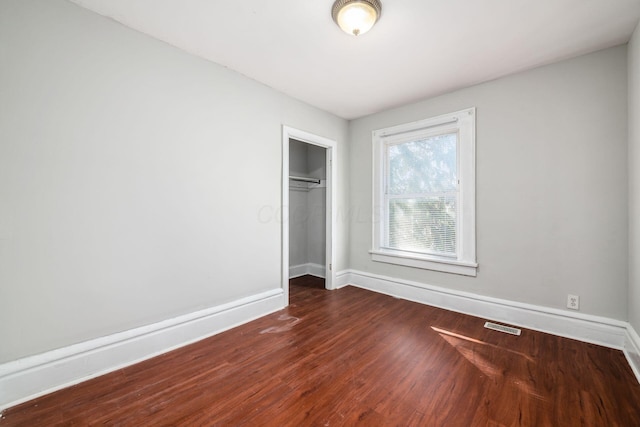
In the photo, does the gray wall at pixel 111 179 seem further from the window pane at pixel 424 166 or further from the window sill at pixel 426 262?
the window pane at pixel 424 166

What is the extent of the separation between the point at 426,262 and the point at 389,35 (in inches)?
97.7

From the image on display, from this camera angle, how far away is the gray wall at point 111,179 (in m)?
1.61

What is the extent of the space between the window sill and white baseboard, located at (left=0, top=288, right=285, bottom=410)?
196cm

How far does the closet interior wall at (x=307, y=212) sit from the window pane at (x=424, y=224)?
1.29 metres

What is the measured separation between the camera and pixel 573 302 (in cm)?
238

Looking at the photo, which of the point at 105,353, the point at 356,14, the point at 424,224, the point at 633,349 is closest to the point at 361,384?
the point at 105,353

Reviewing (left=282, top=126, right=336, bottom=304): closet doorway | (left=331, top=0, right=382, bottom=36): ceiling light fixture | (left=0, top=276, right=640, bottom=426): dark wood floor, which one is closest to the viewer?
(left=0, top=276, right=640, bottom=426): dark wood floor

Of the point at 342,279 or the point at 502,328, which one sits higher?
the point at 342,279

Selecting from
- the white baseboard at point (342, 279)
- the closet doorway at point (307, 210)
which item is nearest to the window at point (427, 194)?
the white baseboard at point (342, 279)

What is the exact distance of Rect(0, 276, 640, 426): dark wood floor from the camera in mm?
1469

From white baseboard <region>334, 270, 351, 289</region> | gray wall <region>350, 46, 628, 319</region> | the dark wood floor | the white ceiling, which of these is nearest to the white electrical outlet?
gray wall <region>350, 46, 628, 319</region>

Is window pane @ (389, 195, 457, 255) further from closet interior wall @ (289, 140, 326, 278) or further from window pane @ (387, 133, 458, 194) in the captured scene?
closet interior wall @ (289, 140, 326, 278)

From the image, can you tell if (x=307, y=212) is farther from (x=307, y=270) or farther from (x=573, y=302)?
(x=573, y=302)

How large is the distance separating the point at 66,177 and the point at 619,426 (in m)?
3.61
